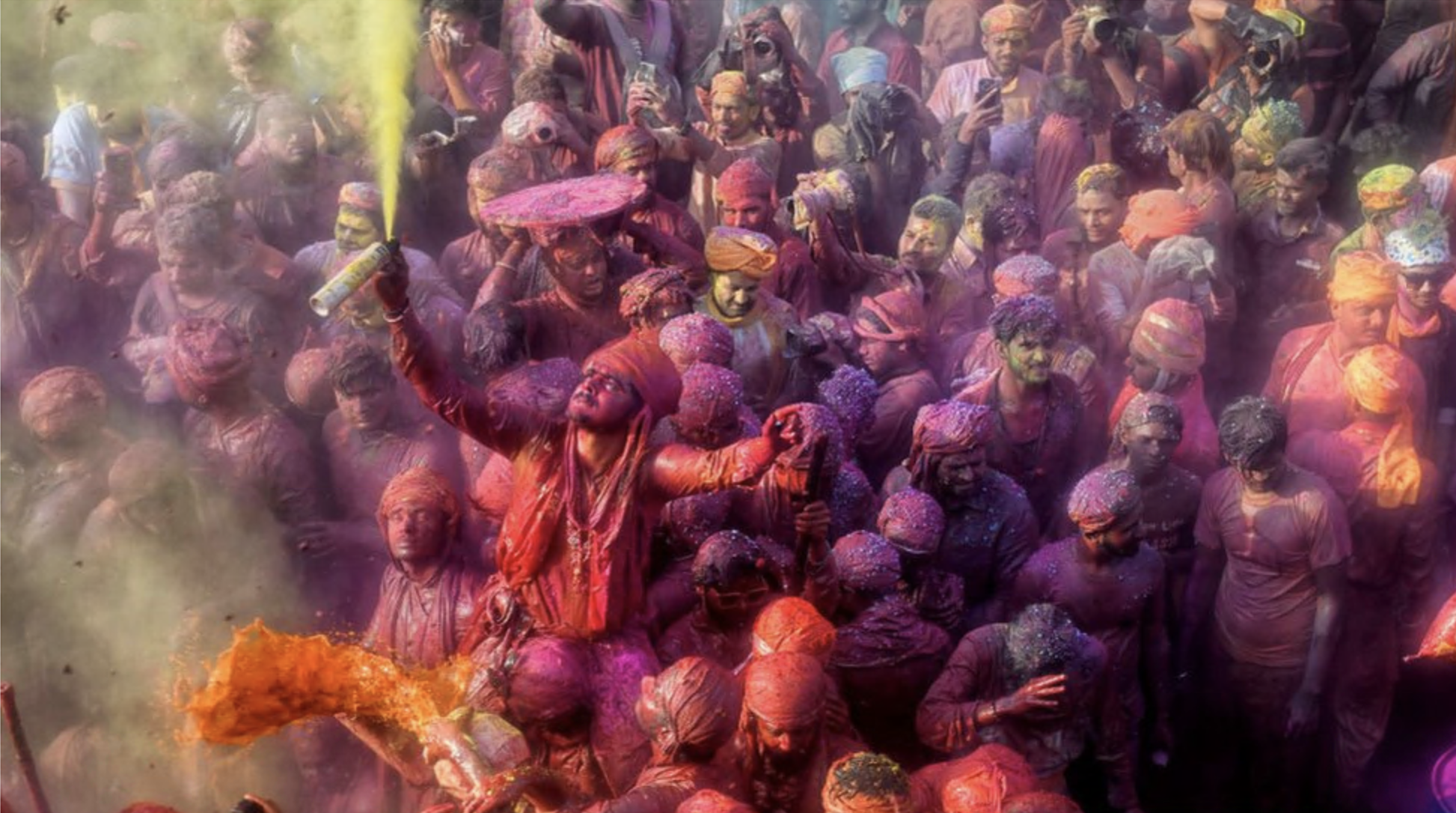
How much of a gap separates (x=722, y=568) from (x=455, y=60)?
4841mm

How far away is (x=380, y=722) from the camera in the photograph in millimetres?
5262

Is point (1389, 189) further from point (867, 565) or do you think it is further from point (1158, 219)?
point (867, 565)

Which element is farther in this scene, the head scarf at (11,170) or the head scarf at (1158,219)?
the head scarf at (11,170)

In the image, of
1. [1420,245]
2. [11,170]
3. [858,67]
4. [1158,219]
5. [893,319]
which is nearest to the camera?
[1420,245]

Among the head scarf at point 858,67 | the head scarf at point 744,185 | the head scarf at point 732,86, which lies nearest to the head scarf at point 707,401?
the head scarf at point 744,185

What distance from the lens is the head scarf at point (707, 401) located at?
565 cm

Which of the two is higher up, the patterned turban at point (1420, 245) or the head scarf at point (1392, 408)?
the patterned turban at point (1420, 245)

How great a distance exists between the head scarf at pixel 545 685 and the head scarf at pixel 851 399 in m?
1.84

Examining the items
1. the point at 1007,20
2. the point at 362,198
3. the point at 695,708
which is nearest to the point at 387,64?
the point at 362,198

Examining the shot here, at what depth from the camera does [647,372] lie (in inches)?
209

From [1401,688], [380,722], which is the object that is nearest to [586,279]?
[380,722]

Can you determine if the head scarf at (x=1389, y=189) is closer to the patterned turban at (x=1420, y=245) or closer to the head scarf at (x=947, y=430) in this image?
the patterned turban at (x=1420, y=245)

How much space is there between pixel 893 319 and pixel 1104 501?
1.71 metres

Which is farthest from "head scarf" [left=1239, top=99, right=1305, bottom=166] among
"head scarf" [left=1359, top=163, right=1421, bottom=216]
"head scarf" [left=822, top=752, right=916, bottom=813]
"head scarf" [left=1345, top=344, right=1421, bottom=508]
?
"head scarf" [left=822, top=752, right=916, bottom=813]
